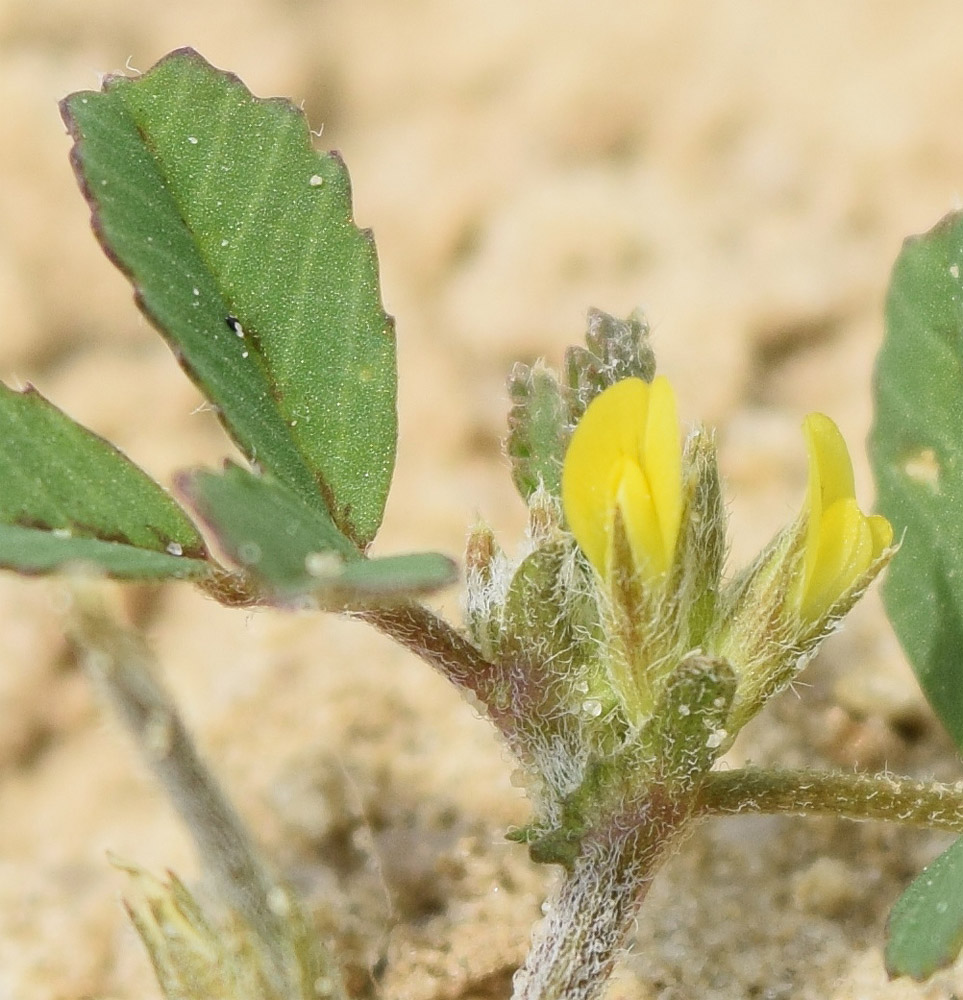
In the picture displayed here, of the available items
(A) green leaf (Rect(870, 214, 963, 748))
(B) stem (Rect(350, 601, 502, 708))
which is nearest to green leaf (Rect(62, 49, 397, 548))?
(B) stem (Rect(350, 601, 502, 708))

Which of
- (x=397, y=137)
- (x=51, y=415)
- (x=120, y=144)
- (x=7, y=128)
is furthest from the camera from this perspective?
(x=397, y=137)

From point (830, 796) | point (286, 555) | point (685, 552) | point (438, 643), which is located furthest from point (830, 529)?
point (286, 555)

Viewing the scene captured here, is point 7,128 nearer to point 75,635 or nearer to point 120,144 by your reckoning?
point 120,144

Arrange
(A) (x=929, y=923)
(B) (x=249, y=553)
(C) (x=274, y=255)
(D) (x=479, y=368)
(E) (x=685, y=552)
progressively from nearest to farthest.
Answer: (B) (x=249, y=553)
(A) (x=929, y=923)
(E) (x=685, y=552)
(C) (x=274, y=255)
(D) (x=479, y=368)

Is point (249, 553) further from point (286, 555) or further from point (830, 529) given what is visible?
point (830, 529)

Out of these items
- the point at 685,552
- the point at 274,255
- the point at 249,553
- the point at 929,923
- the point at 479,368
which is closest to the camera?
the point at 249,553

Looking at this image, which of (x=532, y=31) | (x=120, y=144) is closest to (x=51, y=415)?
(x=120, y=144)

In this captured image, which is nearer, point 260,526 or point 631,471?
point 260,526
